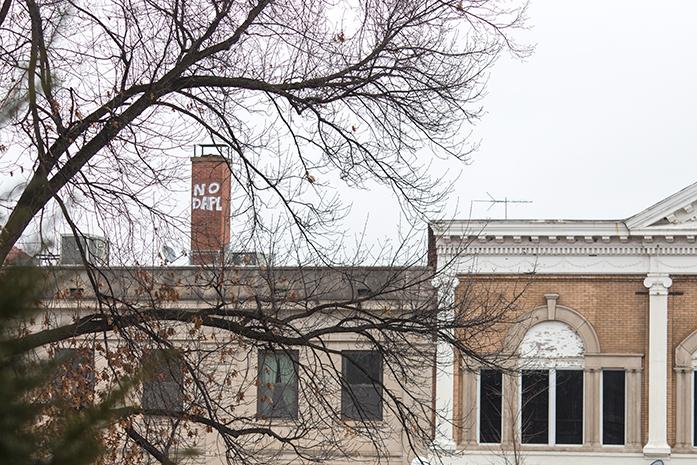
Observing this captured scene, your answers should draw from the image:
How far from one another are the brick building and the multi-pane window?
0.02 m

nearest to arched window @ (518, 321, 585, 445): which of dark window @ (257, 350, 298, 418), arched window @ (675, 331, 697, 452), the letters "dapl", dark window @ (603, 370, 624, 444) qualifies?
dark window @ (603, 370, 624, 444)

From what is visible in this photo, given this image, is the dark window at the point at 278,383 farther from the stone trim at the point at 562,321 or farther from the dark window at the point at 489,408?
the stone trim at the point at 562,321

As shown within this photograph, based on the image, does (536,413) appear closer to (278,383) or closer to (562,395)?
(562,395)

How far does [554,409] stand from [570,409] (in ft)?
1.09

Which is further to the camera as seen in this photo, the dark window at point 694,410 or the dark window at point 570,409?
the dark window at point 570,409

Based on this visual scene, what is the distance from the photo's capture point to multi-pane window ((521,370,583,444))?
27.6 m

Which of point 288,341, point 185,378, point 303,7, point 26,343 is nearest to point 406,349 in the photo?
point 288,341

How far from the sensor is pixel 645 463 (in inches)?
1065

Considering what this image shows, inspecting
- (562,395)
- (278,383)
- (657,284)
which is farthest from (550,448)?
(278,383)

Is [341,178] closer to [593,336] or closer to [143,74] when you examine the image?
[143,74]

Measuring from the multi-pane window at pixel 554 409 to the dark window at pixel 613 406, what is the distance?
1.62 feet

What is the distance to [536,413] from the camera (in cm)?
2778

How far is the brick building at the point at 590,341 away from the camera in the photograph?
89.4ft

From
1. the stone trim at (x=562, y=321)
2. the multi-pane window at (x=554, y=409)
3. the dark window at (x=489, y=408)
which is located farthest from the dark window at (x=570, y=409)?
the dark window at (x=489, y=408)
